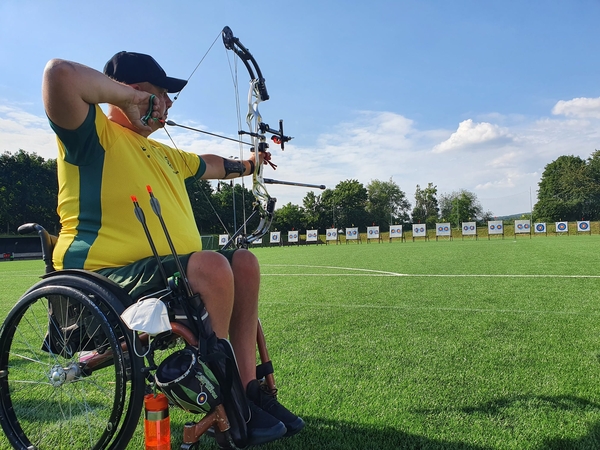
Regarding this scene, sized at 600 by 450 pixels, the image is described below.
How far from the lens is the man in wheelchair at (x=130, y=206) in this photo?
146 centimetres

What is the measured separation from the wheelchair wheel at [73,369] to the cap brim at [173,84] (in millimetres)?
979

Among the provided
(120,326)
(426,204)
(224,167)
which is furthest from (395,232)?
(426,204)

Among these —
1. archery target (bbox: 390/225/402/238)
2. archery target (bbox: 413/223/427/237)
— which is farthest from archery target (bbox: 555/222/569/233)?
archery target (bbox: 390/225/402/238)

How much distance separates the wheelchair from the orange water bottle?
7cm

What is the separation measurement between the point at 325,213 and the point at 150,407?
6168 cm

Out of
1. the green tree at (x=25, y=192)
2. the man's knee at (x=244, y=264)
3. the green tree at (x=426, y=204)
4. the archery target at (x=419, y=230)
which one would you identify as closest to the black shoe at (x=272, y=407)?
the man's knee at (x=244, y=264)

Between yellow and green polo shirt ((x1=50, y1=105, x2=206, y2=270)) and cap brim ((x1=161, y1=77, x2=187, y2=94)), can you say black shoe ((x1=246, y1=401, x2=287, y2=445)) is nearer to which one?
yellow and green polo shirt ((x1=50, y1=105, x2=206, y2=270))

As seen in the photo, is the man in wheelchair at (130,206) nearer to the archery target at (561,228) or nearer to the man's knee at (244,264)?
the man's knee at (244,264)

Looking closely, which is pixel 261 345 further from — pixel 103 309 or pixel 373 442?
pixel 103 309

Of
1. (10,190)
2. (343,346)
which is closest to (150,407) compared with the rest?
(343,346)

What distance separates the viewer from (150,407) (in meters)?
1.26

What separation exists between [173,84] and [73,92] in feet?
1.94

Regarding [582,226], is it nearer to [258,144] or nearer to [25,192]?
[258,144]

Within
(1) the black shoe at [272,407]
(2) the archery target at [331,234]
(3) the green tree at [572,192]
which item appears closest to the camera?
(1) the black shoe at [272,407]
